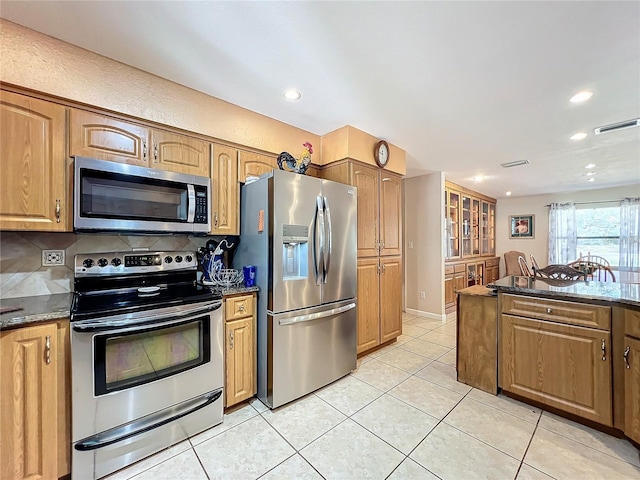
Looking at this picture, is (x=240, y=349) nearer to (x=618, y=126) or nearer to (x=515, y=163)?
(x=618, y=126)

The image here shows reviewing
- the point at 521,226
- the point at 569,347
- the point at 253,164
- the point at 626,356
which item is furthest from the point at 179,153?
the point at 521,226

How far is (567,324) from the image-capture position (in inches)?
73.8

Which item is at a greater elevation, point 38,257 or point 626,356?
point 38,257

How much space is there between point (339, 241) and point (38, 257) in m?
2.09

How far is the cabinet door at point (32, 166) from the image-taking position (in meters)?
1.44

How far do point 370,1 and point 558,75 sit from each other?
1.54 metres

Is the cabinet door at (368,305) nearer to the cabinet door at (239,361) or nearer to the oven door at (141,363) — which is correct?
the cabinet door at (239,361)

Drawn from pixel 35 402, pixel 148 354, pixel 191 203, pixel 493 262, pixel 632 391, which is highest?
pixel 191 203

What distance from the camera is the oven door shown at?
4.56 feet

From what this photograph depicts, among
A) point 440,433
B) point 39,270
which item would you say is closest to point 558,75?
point 440,433

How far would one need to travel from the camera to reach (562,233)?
6.02 metres

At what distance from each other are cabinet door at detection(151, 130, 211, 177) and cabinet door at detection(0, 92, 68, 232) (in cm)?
50

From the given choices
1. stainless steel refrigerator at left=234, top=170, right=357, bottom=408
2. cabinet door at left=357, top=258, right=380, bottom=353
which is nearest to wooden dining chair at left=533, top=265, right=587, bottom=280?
cabinet door at left=357, top=258, right=380, bottom=353

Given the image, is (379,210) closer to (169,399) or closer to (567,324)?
(567,324)
